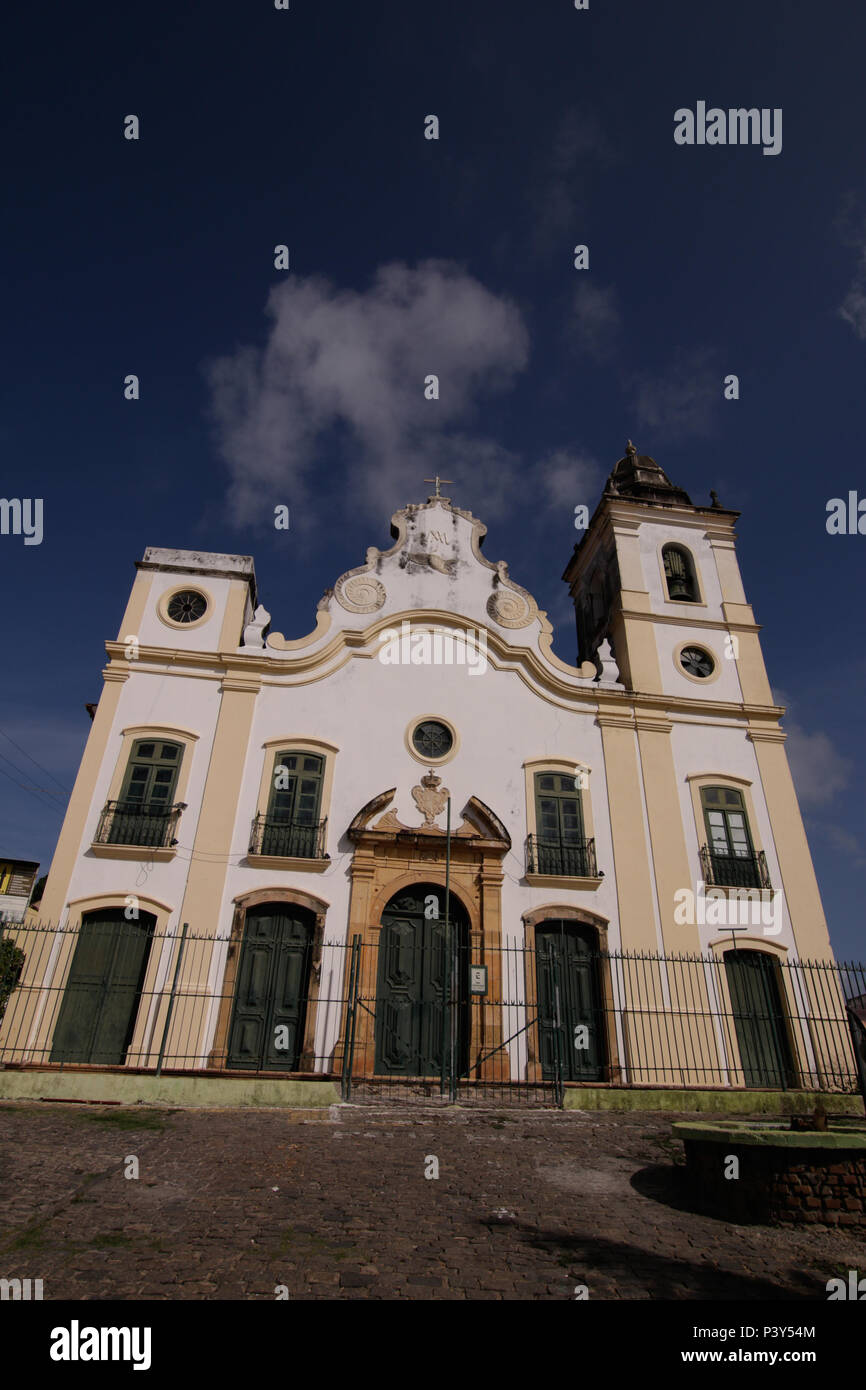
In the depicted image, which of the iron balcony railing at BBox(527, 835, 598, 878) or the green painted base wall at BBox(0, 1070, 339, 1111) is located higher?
the iron balcony railing at BBox(527, 835, 598, 878)

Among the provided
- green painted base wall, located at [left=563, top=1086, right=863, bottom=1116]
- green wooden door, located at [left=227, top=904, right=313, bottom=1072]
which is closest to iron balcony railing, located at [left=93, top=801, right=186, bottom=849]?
green wooden door, located at [left=227, top=904, right=313, bottom=1072]

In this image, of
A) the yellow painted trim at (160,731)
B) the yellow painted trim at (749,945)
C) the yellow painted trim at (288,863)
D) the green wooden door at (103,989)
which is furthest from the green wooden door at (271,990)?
the yellow painted trim at (749,945)

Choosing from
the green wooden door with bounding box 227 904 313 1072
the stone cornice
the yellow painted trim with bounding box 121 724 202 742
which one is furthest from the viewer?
the stone cornice

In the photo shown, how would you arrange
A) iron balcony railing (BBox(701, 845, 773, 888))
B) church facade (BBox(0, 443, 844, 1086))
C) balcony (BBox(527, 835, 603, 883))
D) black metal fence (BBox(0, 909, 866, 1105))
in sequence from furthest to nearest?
iron balcony railing (BBox(701, 845, 773, 888)) < balcony (BBox(527, 835, 603, 883)) < church facade (BBox(0, 443, 844, 1086)) < black metal fence (BBox(0, 909, 866, 1105))

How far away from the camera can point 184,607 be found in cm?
1648

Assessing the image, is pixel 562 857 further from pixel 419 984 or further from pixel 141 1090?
pixel 141 1090

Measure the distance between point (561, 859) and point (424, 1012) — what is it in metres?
3.86

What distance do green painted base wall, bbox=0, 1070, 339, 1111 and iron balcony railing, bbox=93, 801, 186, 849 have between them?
440cm

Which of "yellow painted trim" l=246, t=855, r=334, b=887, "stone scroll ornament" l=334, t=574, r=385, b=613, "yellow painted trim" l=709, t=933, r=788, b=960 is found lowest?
"yellow painted trim" l=709, t=933, r=788, b=960

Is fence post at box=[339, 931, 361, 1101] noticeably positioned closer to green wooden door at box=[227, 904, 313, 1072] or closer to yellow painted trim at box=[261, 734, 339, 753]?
green wooden door at box=[227, 904, 313, 1072]

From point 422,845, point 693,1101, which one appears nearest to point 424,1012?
point 422,845

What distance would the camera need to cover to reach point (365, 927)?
13.5m

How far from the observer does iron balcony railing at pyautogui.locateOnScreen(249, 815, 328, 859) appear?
13.8 metres
